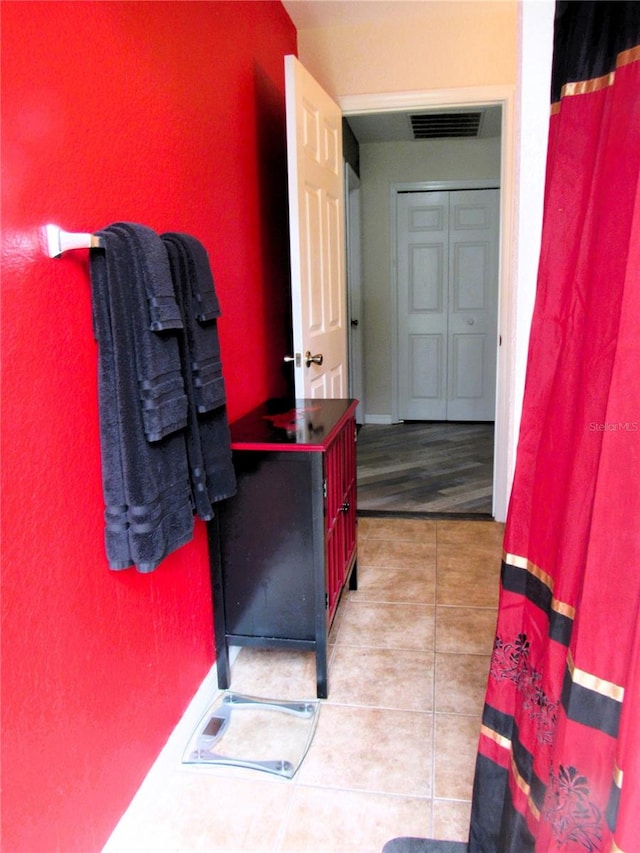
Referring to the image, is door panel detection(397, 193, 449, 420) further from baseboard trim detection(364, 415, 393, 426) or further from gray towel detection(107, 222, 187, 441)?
gray towel detection(107, 222, 187, 441)

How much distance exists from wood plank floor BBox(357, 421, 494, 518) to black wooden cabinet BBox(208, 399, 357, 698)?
1.55 m

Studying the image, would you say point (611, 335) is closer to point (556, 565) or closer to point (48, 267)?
point (556, 565)

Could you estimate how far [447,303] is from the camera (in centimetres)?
557

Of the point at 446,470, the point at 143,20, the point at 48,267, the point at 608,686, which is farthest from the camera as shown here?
the point at 446,470

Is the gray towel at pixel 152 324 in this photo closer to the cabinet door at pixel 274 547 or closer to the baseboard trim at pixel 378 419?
the cabinet door at pixel 274 547

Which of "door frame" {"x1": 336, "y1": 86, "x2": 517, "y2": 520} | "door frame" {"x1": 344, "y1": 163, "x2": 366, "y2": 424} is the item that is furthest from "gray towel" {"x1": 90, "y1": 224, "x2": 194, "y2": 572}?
"door frame" {"x1": 344, "y1": 163, "x2": 366, "y2": 424}

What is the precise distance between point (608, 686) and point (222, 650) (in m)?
1.32

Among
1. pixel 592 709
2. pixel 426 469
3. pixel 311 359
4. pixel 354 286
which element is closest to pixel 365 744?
pixel 592 709

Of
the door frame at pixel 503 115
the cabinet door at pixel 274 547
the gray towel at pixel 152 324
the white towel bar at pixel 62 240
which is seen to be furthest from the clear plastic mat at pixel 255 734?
the door frame at pixel 503 115

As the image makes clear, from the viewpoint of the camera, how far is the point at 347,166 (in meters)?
4.66

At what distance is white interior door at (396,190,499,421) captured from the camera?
17.8ft

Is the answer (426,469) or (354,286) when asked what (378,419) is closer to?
(354,286)

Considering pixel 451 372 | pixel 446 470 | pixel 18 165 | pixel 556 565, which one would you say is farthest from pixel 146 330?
pixel 451 372

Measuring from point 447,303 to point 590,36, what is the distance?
4735 millimetres
